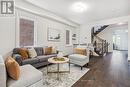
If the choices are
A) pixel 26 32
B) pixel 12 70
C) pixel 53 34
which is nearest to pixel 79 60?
pixel 53 34

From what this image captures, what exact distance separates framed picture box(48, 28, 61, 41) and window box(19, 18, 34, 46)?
1.15 metres

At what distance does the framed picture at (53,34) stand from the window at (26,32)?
3.78ft

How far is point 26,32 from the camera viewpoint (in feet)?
14.8

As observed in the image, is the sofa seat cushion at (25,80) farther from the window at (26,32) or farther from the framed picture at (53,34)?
the framed picture at (53,34)

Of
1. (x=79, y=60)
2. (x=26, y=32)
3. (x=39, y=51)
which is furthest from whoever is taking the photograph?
(x=39, y=51)

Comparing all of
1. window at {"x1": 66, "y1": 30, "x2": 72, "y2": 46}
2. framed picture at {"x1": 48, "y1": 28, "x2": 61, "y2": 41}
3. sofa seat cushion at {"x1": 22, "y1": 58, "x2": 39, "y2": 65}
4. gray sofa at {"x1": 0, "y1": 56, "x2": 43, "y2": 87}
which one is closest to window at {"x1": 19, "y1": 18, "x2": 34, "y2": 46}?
sofa seat cushion at {"x1": 22, "y1": 58, "x2": 39, "y2": 65}

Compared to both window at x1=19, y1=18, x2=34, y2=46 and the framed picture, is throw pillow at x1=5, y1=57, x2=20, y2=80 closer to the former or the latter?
window at x1=19, y1=18, x2=34, y2=46

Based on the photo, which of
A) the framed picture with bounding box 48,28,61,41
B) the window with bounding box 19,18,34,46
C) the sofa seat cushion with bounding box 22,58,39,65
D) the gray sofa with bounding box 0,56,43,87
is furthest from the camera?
the framed picture with bounding box 48,28,61,41

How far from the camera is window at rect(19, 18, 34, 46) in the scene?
4309 millimetres

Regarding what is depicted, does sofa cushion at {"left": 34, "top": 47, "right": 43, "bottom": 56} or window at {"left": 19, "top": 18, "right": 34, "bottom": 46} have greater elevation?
window at {"left": 19, "top": 18, "right": 34, "bottom": 46}

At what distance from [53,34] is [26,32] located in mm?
1782

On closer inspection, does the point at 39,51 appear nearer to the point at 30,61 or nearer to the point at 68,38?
the point at 30,61

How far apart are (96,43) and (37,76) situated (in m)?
7.34

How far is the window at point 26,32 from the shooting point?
4.31 m
